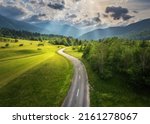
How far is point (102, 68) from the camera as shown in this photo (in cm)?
5853

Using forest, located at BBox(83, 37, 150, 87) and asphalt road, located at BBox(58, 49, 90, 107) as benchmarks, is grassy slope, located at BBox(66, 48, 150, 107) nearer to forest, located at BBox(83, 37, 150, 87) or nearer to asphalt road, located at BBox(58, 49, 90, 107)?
asphalt road, located at BBox(58, 49, 90, 107)

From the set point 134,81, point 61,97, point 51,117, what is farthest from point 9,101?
point 134,81

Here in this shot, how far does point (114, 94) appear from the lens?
42.7 meters

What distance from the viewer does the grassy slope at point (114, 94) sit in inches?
1485

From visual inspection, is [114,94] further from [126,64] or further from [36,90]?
[126,64]

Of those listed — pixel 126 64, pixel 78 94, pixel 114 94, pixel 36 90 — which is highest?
pixel 126 64

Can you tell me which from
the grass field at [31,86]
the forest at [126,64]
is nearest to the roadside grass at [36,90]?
the grass field at [31,86]

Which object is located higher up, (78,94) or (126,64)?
(126,64)

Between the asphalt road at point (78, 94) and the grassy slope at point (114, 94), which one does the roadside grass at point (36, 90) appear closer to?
the asphalt road at point (78, 94)

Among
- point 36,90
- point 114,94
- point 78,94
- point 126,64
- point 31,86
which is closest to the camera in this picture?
point 78,94

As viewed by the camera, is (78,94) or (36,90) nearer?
(78,94)

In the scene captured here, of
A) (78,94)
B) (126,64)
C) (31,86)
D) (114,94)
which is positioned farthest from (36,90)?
(126,64)

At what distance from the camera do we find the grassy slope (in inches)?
1485

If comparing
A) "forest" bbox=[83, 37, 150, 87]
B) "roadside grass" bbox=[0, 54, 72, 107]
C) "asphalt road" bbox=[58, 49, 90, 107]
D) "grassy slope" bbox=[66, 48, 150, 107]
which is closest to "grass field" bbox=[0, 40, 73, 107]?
"roadside grass" bbox=[0, 54, 72, 107]
